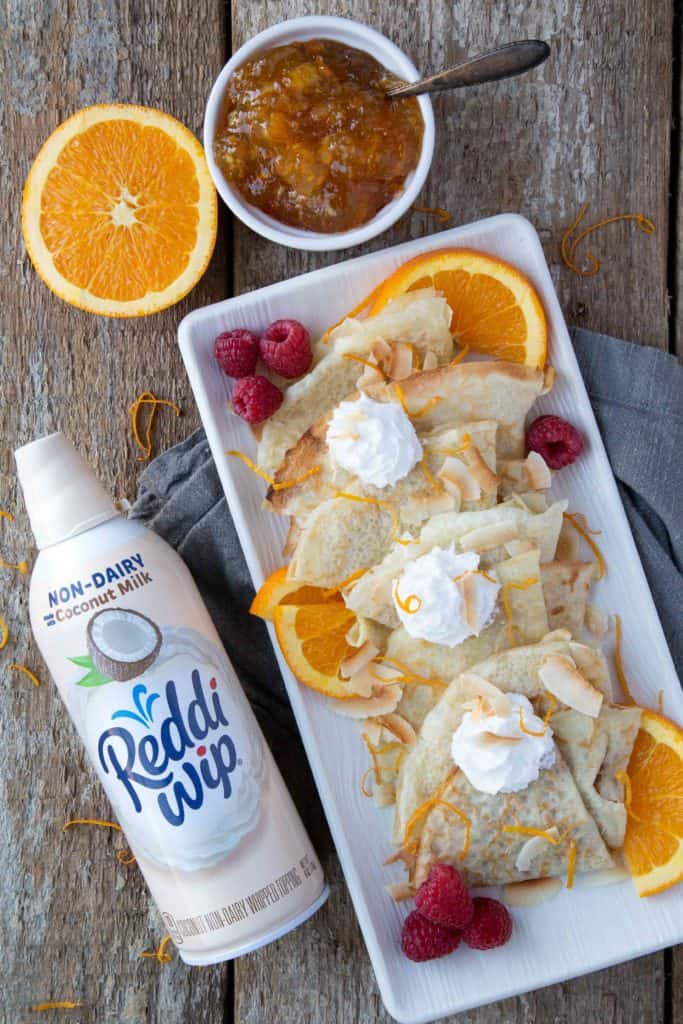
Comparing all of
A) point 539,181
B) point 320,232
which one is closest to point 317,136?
point 320,232

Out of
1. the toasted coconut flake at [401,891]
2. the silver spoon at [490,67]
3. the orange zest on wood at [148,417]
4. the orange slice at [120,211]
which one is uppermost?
the silver spoon at [490,67]

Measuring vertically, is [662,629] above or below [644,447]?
below

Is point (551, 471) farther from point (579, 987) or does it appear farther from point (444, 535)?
point (579, 987)

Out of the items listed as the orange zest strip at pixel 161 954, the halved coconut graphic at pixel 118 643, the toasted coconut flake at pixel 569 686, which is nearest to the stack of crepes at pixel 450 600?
the toasted coconut flake at pixel 569 686

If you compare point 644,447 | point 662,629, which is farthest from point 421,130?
point 662,629

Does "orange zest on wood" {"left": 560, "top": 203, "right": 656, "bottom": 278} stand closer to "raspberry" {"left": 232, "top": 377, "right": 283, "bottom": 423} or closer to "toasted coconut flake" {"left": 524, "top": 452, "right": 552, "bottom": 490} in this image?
"toasted coconut flake" {"left": 524, "top": 452, "right": 552, "bottom": 490}

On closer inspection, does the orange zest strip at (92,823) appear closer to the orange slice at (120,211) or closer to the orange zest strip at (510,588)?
the orange zest strip at (510,588)
